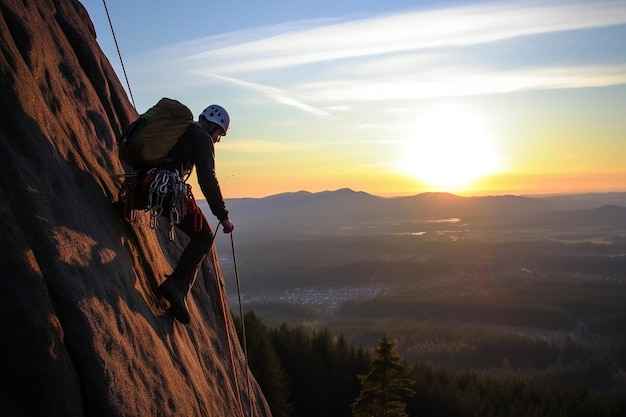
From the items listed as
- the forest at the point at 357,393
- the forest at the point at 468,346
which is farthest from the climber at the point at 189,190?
the forest at the point at 357,393

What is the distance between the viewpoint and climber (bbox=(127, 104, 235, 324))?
27.2 feet

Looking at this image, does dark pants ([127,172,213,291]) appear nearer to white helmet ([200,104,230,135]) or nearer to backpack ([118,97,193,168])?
backpack ([118,97,193,168])

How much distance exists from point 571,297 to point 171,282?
184917 millimetres

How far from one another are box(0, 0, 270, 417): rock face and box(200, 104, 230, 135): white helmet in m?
1.99

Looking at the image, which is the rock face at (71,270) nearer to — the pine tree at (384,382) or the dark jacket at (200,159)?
the dark jacket at (200,159)

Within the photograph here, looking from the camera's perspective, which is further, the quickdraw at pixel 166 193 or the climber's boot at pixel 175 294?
the climber's boot at pixel 175 294

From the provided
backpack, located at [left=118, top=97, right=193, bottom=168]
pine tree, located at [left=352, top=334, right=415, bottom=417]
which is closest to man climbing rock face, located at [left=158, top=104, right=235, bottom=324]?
backpack, located at [left=118, top=97, right=193, bottom=168]

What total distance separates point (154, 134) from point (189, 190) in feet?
3.27

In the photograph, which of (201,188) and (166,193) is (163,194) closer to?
(166,193)

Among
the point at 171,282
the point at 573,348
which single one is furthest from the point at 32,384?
the point at 573,348

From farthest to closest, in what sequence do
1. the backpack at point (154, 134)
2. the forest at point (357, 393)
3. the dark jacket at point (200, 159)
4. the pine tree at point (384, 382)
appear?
→ 1. the forest at point (357, 393)
2. the pine tree at point (384, 382)
3. the dark jacket at point (200, 159)
4. the backpack at point (154, 134)

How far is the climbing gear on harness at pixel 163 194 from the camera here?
7.96 meters

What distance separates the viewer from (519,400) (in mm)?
53562

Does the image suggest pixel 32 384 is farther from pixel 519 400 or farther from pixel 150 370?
pixel 519 400
